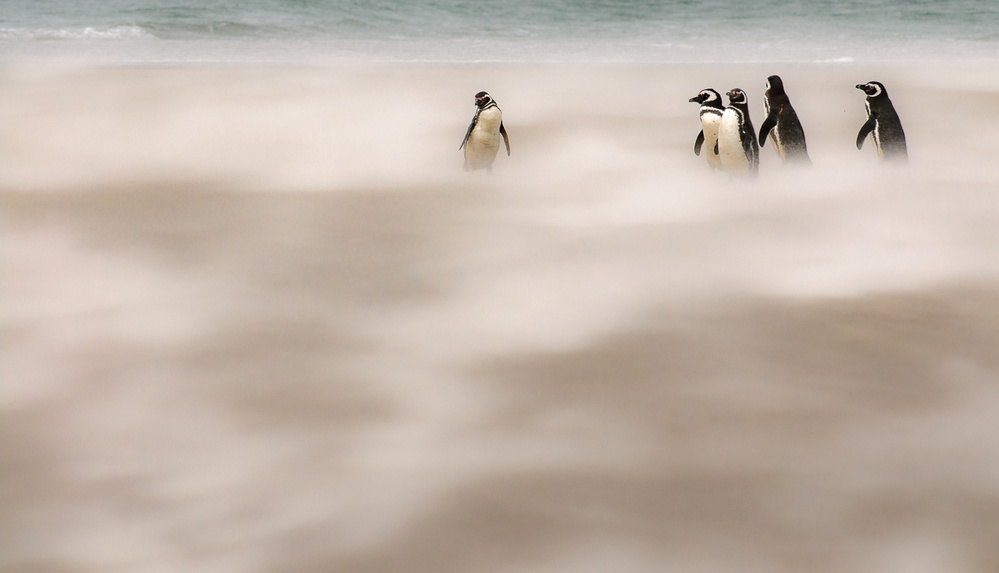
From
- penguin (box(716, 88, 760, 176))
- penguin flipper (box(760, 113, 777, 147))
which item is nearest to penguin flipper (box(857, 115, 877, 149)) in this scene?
penguin flipper (box(760, 113, 777, 147))

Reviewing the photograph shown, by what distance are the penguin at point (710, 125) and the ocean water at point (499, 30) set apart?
496 centimetres

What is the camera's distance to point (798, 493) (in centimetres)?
156

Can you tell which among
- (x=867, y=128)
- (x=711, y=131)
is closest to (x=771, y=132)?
(x=711, y=131)

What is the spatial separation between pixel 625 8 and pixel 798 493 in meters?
13.6

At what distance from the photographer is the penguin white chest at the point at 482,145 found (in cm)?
407

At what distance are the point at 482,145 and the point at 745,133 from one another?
1168 millimetres

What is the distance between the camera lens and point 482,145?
4.09 metres

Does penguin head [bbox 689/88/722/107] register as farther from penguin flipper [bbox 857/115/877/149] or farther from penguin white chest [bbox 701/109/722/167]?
penguin flipper [bbox 857/115/877/149]

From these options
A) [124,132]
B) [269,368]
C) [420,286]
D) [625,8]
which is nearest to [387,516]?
[269,368]

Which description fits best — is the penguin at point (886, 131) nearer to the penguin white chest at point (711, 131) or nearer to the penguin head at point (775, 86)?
the penguin head at point (775, 86)

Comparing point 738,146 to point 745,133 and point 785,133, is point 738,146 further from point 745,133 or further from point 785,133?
point 785,133

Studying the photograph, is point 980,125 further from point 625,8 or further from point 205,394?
point 625,8

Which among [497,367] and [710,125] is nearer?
[497,367]

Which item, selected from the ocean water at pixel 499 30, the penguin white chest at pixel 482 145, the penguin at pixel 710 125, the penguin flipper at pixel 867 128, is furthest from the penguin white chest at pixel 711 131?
the ocean water at pixel 499 30
